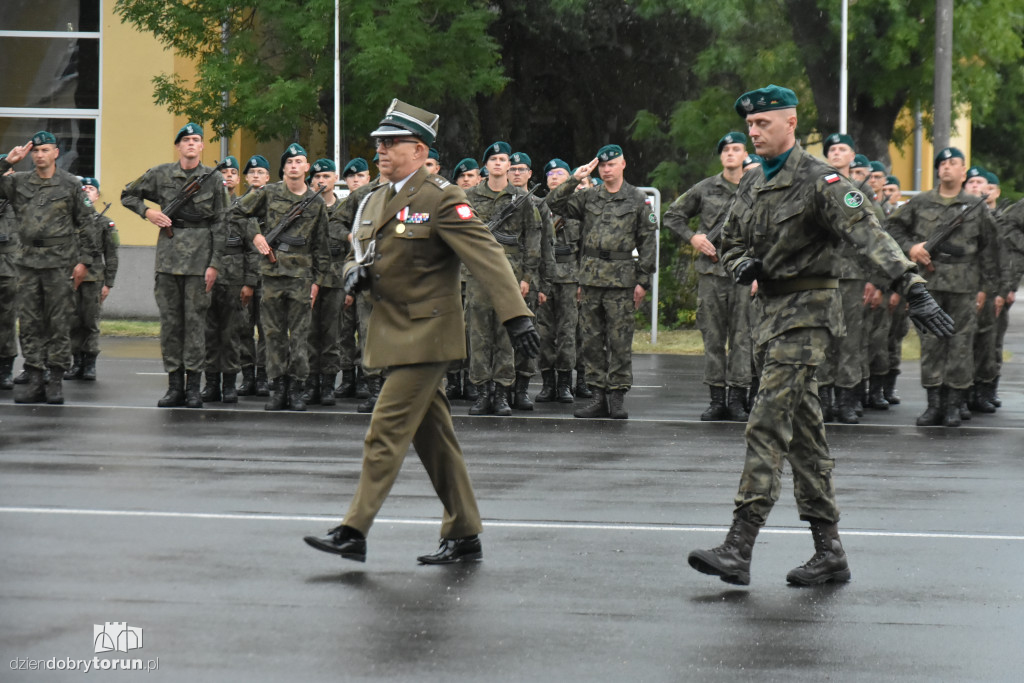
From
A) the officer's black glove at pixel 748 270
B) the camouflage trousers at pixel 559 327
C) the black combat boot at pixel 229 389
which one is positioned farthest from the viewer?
the camouflage trousers at pixel 559 327

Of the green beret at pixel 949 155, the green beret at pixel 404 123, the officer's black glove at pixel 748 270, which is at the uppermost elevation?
the green beret at pixel 949 155

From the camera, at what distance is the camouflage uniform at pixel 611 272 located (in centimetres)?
1255

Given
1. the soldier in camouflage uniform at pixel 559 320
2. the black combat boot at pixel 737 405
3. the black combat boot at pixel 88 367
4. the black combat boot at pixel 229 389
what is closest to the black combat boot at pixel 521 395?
the soldier in camouflage uniform at pixel 559 320

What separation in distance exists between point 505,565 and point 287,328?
641cm

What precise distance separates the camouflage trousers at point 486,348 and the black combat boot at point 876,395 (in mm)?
3486

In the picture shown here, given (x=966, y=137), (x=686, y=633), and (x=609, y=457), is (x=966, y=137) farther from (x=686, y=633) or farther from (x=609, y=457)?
(x=686, y=633)

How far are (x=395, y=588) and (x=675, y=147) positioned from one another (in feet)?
71.9

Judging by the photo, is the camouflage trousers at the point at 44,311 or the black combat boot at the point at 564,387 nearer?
the camouflage trousers at the point at 44,311

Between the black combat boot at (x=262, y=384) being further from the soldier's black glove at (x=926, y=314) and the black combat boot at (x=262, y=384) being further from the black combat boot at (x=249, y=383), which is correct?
the soldier's black glove at (x=926, y=314)

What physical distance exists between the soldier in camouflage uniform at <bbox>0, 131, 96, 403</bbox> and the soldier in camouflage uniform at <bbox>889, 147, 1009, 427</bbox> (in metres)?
7.09

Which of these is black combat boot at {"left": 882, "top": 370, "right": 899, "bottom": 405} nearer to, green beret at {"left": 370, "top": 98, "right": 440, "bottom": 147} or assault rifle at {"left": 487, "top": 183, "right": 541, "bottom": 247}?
assault rifle at {"left": 487, "top": 183, "right": 541, "bottom": 247}

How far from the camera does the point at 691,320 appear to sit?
23516 millimetres

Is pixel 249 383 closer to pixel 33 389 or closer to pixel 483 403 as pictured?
pixel 33 389

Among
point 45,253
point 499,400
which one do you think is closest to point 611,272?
point 499,400
